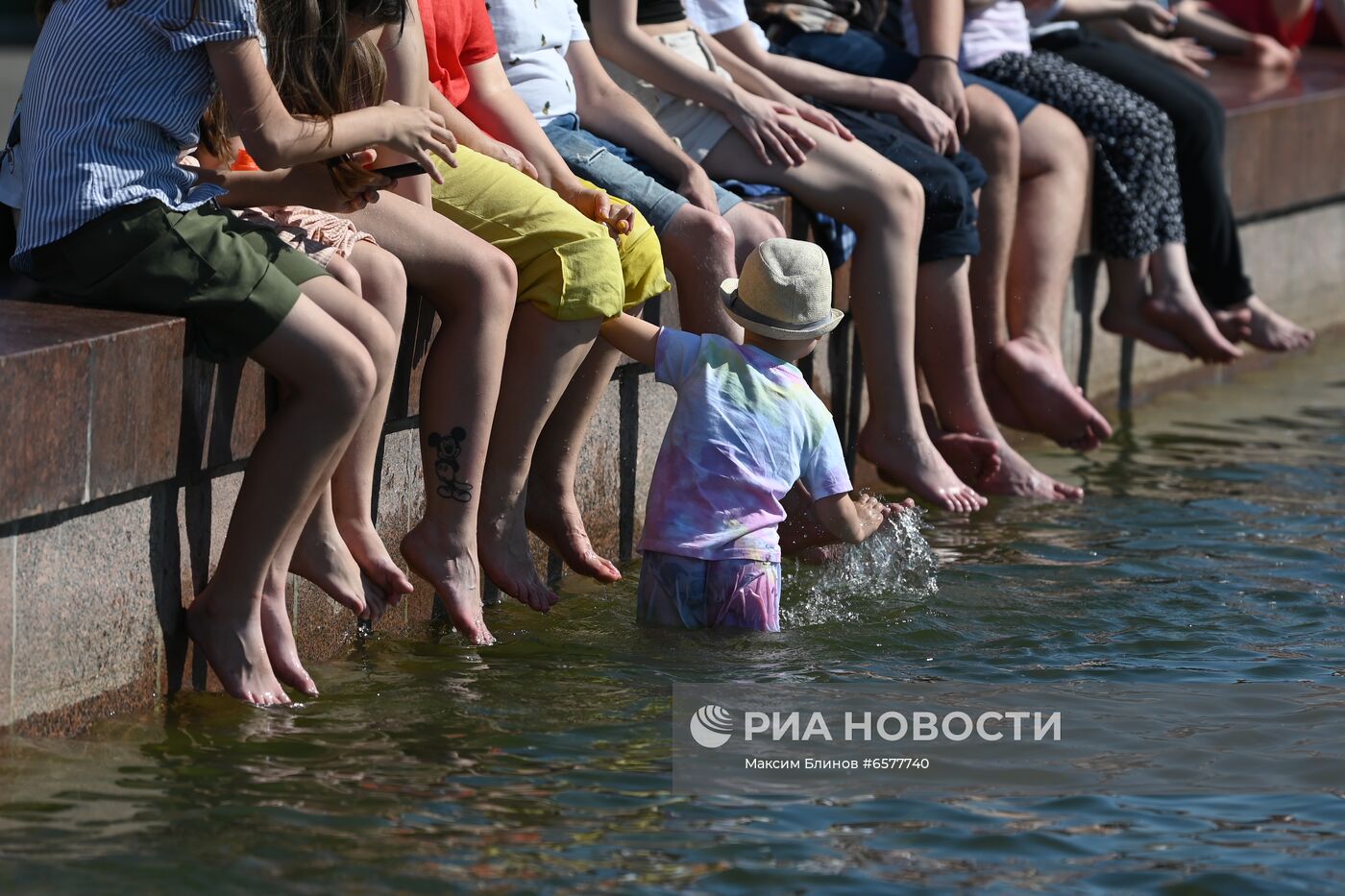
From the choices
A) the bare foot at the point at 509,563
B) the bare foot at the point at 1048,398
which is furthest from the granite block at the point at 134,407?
the bare foot at the point at 1048,398

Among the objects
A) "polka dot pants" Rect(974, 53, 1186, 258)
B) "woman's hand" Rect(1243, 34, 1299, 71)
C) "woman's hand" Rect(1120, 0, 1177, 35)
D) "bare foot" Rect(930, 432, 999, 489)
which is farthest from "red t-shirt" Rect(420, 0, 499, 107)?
"woman's hand" Rect(1243, 34, 1299, 71)

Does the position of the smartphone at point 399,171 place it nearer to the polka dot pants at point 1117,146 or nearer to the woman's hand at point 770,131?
the woman's hand at point 770,131

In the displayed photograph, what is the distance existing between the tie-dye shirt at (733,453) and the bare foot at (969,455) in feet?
4.57

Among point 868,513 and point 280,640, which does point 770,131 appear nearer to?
point 868,513

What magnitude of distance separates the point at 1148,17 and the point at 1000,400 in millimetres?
2396

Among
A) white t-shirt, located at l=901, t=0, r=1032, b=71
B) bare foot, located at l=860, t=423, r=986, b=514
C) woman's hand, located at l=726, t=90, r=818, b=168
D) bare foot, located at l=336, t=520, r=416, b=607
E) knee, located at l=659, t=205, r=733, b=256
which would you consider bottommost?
bare foot, located at l=336, t=520, r=416, b=607

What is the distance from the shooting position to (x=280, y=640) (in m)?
3.99

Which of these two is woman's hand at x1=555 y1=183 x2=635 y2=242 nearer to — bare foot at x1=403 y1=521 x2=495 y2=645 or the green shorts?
bare foot at x1=403 y1=521 x2=495 y2=645

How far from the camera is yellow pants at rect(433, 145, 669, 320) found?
4484 millimetres

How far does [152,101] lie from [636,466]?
1.97 m

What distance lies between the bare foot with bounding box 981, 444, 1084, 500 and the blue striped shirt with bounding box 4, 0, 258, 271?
285cm

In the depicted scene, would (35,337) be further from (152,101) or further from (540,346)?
(540,346)

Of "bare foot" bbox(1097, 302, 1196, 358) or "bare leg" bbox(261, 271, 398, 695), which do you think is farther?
"bare foot" bbox(1097, 302, 1196, 358)

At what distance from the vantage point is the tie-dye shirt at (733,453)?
175 inches
